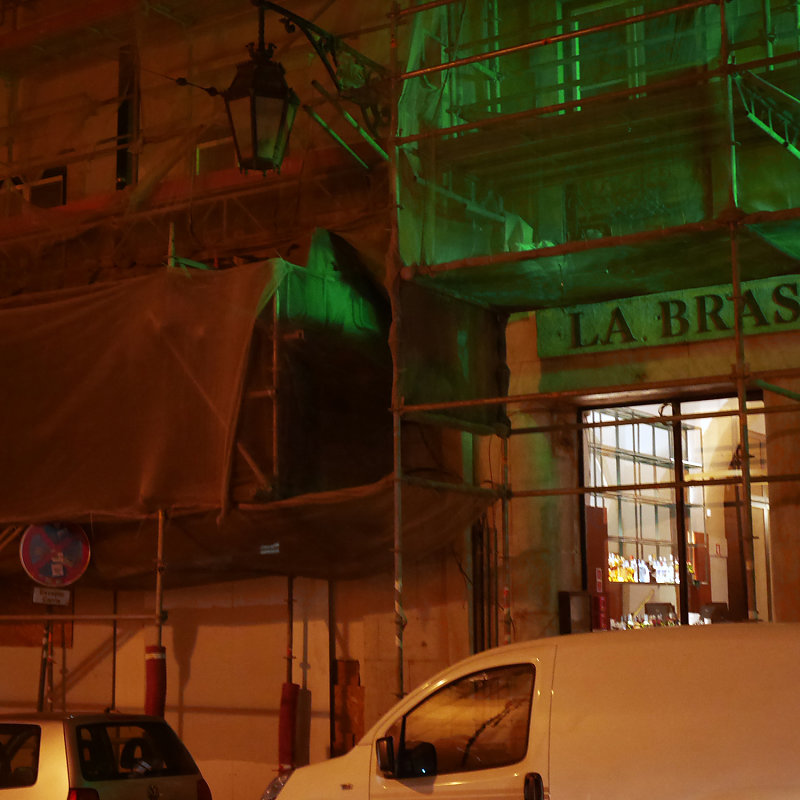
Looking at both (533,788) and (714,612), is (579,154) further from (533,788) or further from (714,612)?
(533,788)

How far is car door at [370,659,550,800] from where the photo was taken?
624 cm

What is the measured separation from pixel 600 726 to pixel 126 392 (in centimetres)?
668

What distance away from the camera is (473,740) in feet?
21.4

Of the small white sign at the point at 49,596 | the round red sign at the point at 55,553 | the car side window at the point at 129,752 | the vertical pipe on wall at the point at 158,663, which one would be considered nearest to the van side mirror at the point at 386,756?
the car side window at the point at 129,752

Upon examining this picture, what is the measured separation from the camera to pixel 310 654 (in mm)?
12477

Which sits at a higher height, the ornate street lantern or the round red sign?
the ornate street lantern

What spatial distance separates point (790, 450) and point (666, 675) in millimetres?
5223

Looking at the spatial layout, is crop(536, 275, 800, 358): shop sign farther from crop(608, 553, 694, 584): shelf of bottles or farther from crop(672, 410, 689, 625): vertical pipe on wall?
crop(608, 553, 694, 584): shelf of bottles

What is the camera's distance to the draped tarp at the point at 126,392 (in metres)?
10.9

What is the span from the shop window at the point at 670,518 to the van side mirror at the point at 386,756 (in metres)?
4.92

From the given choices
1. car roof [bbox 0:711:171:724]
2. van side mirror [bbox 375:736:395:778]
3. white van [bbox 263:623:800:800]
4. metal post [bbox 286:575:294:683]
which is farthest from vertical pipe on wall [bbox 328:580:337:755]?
van side mirror [bbox 375:736:395:778]

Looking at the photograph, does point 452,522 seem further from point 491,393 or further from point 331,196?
point 331,196

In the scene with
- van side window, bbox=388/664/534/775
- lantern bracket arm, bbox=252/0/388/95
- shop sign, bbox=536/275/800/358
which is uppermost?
lantern bracket arm, bbox=252/0/388/95

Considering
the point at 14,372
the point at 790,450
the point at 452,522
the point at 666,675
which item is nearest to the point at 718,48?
the point at 790,450
